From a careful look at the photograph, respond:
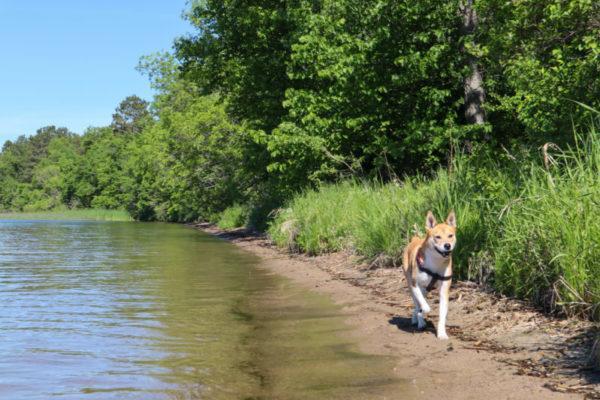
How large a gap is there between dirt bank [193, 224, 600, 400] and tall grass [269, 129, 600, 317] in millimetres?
339

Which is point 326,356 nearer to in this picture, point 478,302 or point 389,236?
point 478,302

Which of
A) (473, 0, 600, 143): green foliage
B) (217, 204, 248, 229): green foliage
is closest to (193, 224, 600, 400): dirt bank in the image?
(473, 0, 600, 143): green foliage

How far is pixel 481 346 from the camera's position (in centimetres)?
623

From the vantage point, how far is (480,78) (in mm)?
16125

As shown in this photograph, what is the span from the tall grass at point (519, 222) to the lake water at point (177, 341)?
6.94ft

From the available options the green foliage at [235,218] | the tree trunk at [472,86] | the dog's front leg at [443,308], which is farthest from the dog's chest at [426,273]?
the green foliage at [235,218]

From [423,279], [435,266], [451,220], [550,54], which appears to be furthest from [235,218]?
[435,266]

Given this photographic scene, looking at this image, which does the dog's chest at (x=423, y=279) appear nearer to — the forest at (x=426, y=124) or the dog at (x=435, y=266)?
the dog at (x=435, y=266)

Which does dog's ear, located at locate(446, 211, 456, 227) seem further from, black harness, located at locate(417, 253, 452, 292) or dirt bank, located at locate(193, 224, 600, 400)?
dirt bank, located at locate(193, 224, 600, 400)

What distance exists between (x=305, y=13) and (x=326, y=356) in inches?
665

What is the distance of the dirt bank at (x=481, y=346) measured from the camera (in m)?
4.95

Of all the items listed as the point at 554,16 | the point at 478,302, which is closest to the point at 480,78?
the point at 554,16

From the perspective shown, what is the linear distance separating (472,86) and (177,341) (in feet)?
38.8

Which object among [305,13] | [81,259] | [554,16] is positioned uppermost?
[305,13]
